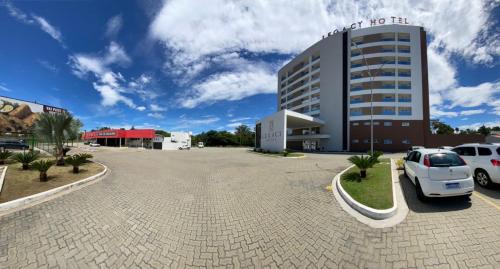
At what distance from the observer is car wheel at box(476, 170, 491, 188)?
741cm

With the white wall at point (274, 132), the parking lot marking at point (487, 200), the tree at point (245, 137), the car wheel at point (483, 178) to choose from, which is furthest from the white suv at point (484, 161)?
the tree at point (245, 137)

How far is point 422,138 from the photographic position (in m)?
38.0

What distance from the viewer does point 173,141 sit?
195 feet

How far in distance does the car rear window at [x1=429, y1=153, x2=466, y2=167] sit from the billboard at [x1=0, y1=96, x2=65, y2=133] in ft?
202

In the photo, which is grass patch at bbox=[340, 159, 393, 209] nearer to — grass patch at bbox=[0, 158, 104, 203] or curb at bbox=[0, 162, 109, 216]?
curb at bbox=[0, 162, 109, 216]

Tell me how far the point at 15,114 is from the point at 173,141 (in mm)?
33680

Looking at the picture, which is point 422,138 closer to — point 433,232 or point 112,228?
point 433,232

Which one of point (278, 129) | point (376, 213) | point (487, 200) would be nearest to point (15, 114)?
point (278, 129)

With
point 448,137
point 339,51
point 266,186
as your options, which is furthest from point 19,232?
point 448,137

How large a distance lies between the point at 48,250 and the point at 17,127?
63.9 m

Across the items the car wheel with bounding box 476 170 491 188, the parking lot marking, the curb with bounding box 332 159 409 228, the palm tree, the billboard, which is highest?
the billboard

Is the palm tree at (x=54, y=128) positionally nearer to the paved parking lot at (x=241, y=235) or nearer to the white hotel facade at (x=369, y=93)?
the paved parking lot at (x=241, y=235)

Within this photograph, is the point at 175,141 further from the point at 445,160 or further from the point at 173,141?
the point at 445,160

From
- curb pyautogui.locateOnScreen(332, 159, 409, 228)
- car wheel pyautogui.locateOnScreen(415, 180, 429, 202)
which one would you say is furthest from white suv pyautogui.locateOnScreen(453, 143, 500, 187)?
curb pyautogui.locateOnScreen(332, 159, 409, 228)
